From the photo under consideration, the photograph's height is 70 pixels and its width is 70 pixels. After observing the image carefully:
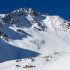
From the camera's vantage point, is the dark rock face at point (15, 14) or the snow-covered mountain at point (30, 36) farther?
the dark rock face at point (15, 14)

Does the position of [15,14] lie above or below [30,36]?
above

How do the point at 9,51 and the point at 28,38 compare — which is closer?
the point at 9,51

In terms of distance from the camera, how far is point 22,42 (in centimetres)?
6084

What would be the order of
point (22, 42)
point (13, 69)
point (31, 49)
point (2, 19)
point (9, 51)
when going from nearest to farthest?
point (13, 69), point (9, 51), point (31, 49), point (22, 42), point (2, 19)

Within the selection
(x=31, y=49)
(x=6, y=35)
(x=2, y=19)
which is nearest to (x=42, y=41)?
(x=31, y=49)

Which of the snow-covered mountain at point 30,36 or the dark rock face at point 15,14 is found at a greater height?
the dark rock face at point 15,14

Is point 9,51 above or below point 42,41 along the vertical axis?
below

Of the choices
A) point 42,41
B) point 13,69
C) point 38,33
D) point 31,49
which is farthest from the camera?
point 38,33

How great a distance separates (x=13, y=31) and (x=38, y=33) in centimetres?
1177

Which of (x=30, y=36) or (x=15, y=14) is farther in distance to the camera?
(x=15, y=14)

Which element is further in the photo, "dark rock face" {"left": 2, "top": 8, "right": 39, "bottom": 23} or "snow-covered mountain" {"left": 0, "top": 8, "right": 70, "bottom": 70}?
"dark rock face" {"left": 2, "top": 8, "right": 39, "bottom": 23}

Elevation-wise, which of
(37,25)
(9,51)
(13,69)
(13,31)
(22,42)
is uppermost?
(37,25)

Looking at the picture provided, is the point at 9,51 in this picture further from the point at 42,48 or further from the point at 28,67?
the point at 28,67

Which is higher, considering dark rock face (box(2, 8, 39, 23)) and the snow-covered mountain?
dark rock face (box(2, 8, 39, 23))
